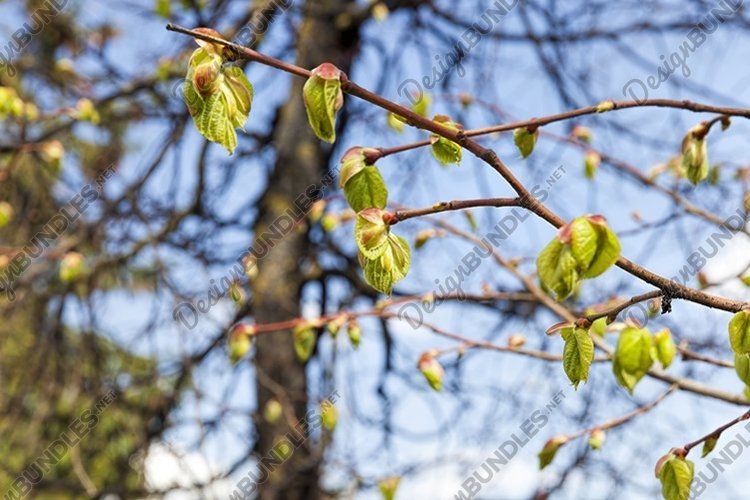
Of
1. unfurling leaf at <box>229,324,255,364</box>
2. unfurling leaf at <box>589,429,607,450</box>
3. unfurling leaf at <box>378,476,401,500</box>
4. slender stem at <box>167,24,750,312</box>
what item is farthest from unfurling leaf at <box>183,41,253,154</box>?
unfurling leaf at <box>378,476,401,500</box>

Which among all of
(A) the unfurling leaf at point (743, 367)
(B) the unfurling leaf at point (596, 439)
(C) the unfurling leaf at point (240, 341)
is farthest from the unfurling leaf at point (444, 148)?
(C) the unfurling leaf at point (240, 341)

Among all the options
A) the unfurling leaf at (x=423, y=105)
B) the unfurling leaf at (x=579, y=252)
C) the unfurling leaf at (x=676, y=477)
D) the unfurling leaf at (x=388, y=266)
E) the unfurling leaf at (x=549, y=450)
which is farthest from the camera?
the unfurling leaf at (x=423, y=105)

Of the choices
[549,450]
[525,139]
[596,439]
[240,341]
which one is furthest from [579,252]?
[240,341]

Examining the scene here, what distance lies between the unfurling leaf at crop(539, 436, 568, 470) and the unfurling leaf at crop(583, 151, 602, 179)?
97cm

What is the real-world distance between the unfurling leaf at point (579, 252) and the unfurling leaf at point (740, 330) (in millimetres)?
212

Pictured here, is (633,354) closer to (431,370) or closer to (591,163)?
(431,370)

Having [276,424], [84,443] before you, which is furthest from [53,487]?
[276,424]

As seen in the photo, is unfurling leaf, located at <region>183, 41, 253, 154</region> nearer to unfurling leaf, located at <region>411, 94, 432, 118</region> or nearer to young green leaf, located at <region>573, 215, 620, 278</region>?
young green leaf, located at <region>573, 215, 620, 278</region>

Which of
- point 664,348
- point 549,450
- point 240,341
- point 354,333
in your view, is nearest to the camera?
point 664,348

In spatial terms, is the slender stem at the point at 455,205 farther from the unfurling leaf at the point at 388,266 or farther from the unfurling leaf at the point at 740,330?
the unfurling leaf at the point at 740,330

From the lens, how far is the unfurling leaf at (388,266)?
89cm

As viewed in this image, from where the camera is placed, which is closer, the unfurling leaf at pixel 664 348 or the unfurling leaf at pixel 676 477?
the unfurling leaf at pixel 676 477

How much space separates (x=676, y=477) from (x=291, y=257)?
9.05 feet

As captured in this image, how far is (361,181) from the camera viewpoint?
0.95 m
